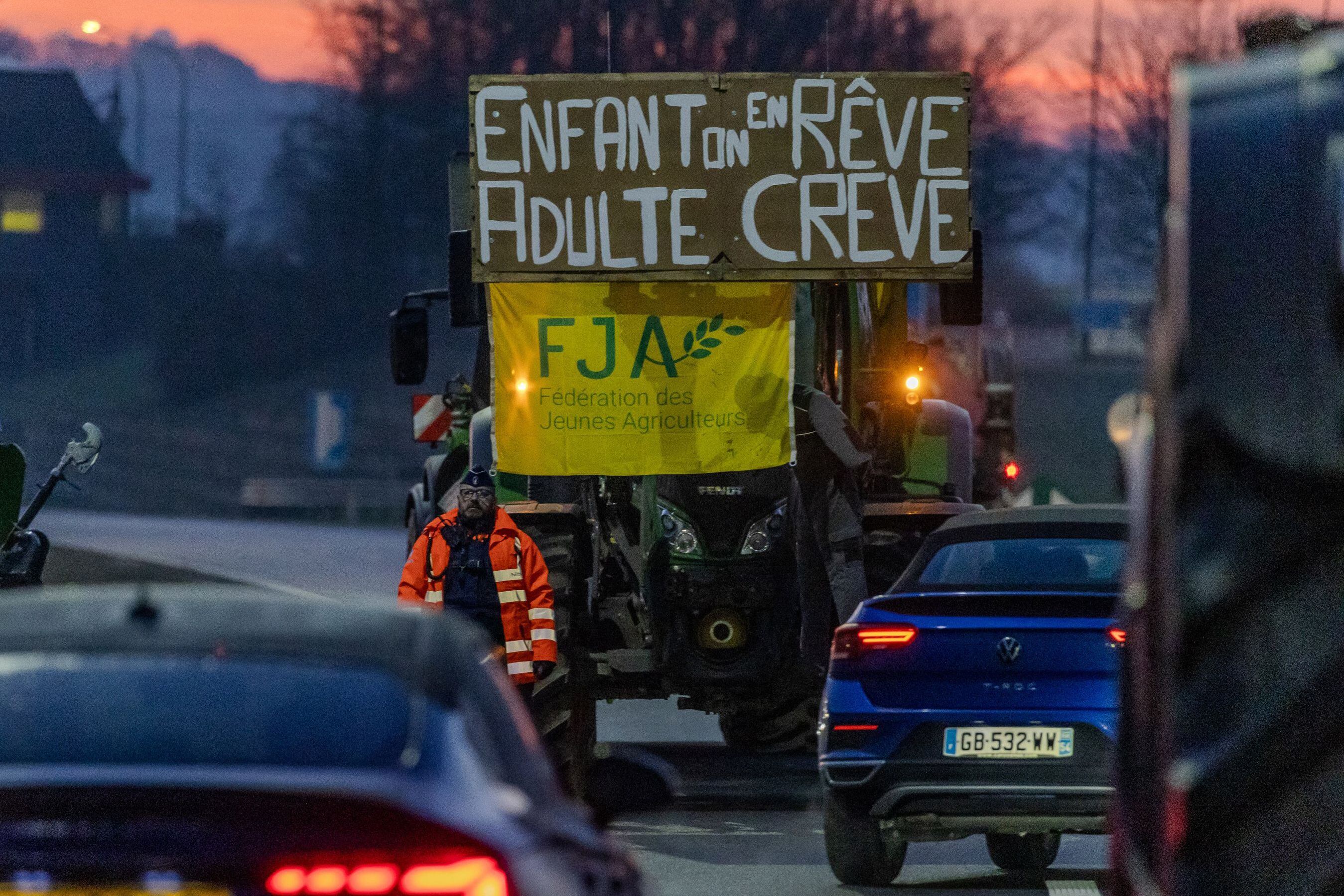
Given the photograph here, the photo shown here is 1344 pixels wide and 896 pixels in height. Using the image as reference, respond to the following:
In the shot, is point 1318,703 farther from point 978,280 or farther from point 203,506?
point 203,506

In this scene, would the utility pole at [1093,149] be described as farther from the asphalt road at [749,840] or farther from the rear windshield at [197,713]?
the rear windshield at [197,713]

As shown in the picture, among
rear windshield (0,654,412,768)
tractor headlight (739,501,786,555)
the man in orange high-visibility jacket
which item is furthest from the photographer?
tractor headlight (739,501,786,555)

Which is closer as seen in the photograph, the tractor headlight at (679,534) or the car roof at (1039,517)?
the car roof at (1039,517)

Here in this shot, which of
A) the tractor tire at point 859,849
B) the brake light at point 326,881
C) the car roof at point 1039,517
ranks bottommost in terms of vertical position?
the tractor tire at point 859,849

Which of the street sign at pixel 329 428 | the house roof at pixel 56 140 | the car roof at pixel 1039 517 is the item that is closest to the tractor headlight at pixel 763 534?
the car roof at pixel 1039 517

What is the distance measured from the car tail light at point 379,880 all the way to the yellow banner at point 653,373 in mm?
9554

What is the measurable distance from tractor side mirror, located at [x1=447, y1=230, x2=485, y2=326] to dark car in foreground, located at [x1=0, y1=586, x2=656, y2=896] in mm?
9271

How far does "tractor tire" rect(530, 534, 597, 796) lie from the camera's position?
13898 mm

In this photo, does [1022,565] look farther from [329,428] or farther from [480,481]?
[329,428]

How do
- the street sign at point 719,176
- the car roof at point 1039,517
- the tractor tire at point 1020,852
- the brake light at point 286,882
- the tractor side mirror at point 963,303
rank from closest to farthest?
the brake light at point 286,882, the car roof at point 1039,517, the tractor tire at point 1020,852, the street sign at point 719,176, the tractor side mirror at point 963,303

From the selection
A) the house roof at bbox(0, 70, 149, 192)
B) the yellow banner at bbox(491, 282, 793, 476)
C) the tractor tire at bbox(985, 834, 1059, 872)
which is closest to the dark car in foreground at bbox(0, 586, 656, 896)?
the tractor tire at bbox(985, 834, 1059, 872)

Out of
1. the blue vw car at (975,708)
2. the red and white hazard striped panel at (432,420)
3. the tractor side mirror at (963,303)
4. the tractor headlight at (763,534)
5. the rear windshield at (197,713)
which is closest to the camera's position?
the rear windshield at (197,713)

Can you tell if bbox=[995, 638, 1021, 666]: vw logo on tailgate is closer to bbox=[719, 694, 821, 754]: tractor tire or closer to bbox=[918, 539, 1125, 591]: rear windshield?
bbox=[918, 539, 1125, 591]: rear windshield

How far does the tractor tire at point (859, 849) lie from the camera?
1080 cm
